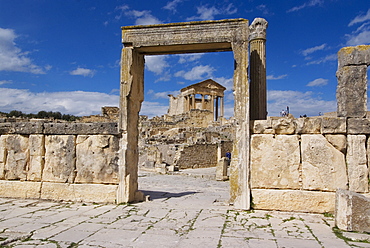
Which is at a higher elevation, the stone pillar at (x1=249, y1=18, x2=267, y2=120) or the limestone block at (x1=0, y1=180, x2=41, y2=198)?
the stone pillar at (x1=249, y1=18, x2=267, y2=120)

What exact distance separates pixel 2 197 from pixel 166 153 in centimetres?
1456

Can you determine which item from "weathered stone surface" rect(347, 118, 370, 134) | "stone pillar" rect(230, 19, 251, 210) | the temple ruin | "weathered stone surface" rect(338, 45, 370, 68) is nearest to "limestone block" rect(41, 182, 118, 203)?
"stone pillar" rect(230, 19, 251, 210)

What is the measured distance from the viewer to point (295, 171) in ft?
18.2

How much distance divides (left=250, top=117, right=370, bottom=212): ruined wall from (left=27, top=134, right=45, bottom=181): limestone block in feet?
15.7

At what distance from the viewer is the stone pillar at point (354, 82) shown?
550 cm

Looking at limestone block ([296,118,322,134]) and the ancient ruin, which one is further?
limestone block ([296,118,322,134])

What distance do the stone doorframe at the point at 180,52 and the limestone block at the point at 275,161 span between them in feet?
0.71

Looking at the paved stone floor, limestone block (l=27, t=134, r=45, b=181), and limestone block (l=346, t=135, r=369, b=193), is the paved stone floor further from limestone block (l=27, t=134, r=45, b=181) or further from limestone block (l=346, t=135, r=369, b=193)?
limestone block (l=346, t=135, r=369, b=193)

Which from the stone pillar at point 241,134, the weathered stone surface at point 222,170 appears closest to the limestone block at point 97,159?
the stone pillar at point 241,134

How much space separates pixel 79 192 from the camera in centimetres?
639

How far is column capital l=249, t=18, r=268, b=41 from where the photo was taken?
656 cm

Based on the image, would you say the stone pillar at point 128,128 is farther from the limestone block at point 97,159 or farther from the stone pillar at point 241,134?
the stone pillar at point 241,134

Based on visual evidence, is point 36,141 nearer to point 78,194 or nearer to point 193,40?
point 78,194

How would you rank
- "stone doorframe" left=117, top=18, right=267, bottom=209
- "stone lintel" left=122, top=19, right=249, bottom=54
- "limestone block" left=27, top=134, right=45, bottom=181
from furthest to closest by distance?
"limestone block" left=27, top=134, right=45, bottom=181
"stone lintel" left=122, top=19, right=249, bottom=54
"stone doorframe" left=117, top=18, right=267, bottom=209
